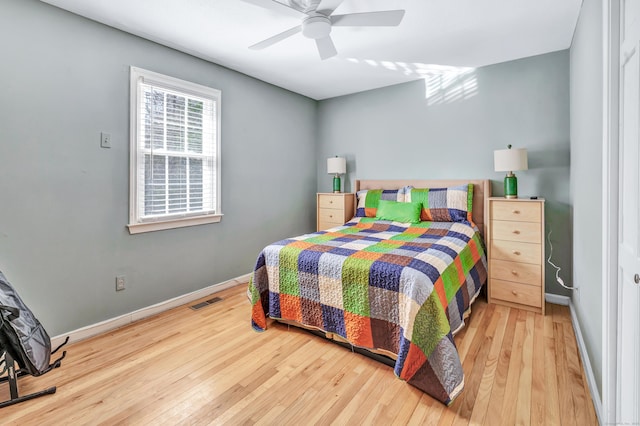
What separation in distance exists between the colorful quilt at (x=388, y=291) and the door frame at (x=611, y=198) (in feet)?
2.02

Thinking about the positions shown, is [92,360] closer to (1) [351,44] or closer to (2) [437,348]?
(2) [437,348]

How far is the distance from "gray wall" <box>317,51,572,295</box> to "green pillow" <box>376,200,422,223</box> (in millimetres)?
626

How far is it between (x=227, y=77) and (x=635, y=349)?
148 inches

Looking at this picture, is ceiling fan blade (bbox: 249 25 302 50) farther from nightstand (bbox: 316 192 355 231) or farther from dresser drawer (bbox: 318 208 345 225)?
dresser drawer (bbox: 318 208 345 225)

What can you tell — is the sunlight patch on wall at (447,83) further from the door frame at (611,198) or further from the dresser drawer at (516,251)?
the door frame at (611,198)

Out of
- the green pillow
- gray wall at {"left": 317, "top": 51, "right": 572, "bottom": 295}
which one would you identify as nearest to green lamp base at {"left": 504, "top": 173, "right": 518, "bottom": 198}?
gray wall at {"left": 317, "top": 51, "right": 572, "bottom": 295}

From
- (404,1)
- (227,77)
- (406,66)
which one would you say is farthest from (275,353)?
(406,66)

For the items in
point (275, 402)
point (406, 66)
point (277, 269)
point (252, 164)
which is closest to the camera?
point (275, 402)

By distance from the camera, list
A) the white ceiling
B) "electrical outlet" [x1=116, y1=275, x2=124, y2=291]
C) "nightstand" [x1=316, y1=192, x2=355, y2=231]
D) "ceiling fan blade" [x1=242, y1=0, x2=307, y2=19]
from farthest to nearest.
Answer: "nightstand" [x1=316, y1=192, x2=355, y2=231] → "electrical outlet" [x1=116, y1=275, x2=124, y2=291] → the white ceiling → "ceiling fan blade" [x1=242, y1=0, x2=307, y2=19]

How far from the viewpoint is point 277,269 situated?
2.44 meters

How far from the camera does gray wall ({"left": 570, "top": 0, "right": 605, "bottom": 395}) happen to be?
5.29 feet

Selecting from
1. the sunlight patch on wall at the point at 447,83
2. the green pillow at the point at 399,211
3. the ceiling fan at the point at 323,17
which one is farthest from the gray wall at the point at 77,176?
the sunlight patch on wall at the point at 447,83

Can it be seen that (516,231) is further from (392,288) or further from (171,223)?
(171,223)

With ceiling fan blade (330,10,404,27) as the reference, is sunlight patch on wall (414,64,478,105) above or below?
above
